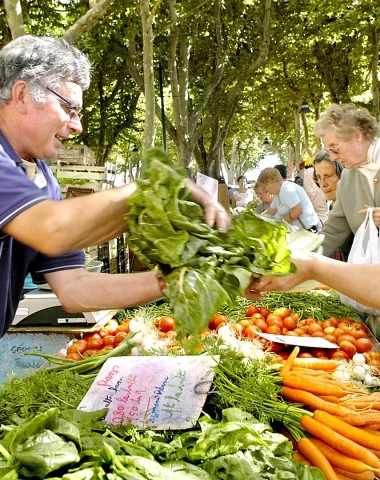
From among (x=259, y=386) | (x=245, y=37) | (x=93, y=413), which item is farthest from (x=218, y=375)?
(x=245, y=37)

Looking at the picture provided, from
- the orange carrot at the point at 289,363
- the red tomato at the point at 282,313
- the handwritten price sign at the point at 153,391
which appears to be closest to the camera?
the handwritten price sign at the point at 153,391

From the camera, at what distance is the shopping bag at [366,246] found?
3.82 metres

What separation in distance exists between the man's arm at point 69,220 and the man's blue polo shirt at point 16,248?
44mm

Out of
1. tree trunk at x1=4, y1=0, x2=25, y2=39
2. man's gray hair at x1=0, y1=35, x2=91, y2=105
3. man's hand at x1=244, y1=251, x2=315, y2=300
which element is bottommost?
man's hand at x1=244, y1=251, x2=315, y2=300

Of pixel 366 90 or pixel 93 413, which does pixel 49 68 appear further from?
pixel 366 90

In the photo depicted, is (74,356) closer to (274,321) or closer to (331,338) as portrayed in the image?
(274,321)

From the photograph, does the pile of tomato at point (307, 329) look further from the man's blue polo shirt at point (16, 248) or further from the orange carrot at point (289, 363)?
the man's blue polo shirt at point (16, 248)

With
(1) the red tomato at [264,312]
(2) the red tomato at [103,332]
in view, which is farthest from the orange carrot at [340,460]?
(2) the red tomato at [103,332]

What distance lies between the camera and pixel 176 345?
3400mm

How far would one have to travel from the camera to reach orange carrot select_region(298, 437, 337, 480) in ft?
8.33

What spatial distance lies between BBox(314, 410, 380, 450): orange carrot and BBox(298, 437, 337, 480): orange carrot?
0.48 ft

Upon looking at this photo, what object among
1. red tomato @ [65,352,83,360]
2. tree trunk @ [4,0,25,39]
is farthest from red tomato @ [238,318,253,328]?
tree trunk @ [4,0,25,39]

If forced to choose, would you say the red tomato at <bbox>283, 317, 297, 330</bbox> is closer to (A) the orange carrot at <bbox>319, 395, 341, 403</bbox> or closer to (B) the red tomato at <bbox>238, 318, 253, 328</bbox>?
(B) the red tomato at <bbox>238, 318, 253, 328</bbox>

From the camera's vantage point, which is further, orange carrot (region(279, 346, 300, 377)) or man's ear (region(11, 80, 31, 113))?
orange carrot (region(279, 346, 300, 377))
